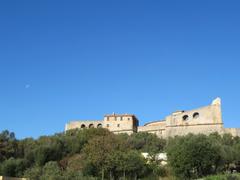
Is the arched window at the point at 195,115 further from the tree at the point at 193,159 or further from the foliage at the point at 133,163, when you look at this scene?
the tree at the point at 193,159

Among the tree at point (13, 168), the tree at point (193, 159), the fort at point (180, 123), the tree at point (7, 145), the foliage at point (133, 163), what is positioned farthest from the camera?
the fort at point (180, 123)

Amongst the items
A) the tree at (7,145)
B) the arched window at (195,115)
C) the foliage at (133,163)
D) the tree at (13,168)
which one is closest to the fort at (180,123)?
the arched window at (195,115)

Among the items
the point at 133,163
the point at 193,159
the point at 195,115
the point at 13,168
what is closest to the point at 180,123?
the point at 195,115

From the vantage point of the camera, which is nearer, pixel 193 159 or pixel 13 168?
pixel 193 159

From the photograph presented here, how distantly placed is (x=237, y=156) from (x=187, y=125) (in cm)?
2129

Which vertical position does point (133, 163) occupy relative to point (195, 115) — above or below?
below

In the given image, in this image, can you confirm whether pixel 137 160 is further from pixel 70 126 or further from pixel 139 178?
pixel 70 126

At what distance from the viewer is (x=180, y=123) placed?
61938mm

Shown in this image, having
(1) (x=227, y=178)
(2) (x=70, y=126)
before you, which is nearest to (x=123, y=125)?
(2) (x=70, y=126)

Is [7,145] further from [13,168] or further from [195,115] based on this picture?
[195,115]

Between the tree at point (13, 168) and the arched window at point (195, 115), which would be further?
the arched window at point (195, 115)

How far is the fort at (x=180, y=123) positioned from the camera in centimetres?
5856

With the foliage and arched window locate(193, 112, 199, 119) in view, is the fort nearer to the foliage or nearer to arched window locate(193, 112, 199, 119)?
arched window locate(193, 112, 199, 119)

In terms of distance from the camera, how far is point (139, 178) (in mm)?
36812
